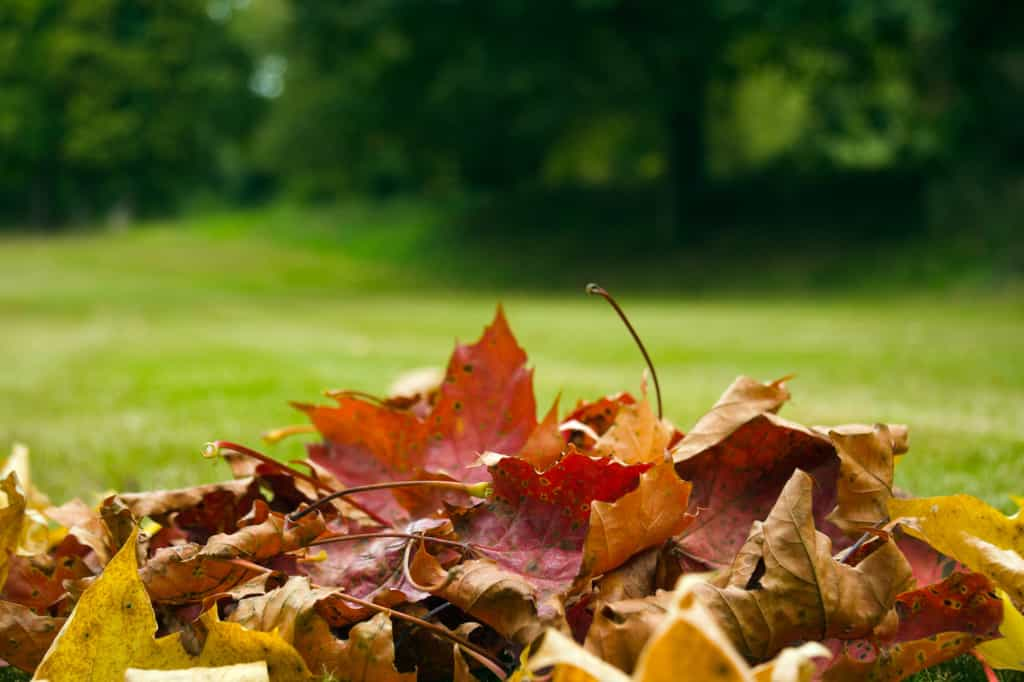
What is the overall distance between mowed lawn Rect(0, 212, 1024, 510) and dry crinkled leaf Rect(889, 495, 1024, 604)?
0.45 meters

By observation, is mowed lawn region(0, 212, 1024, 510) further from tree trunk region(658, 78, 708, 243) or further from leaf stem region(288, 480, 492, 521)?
tree trunk region(658, 78, 708, 243)

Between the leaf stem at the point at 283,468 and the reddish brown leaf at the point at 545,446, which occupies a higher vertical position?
the reddish brown leaf at the point at 545,446

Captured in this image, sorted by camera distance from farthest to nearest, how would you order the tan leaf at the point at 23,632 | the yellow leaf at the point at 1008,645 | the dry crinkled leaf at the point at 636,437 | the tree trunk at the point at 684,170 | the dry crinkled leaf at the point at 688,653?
the tree trunk at the point at 684,170, the dry crinkled leaf at the point at 636,437, the tan leaf at the point at 23,632, the yellow leaf at the point at 1008,645, the dry crinkled leaf at the point at 688,653

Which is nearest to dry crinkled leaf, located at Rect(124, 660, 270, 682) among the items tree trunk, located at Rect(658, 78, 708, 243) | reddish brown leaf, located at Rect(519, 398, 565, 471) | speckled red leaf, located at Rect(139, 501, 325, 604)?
speckled red leaf, located at Rect(139, 501, 325, 604)

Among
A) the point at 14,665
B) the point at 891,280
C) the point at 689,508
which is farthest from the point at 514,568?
the point at 891,280

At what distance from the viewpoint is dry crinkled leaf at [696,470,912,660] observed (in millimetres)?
861

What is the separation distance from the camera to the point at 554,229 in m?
19.7

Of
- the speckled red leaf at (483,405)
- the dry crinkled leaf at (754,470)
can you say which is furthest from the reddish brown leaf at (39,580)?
the dry crinkled leaf at (754,470)

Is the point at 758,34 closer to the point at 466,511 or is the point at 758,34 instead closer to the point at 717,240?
the point at 717,240

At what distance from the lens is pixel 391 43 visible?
17750 mm

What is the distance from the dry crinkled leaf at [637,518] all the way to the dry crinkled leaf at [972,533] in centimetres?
22

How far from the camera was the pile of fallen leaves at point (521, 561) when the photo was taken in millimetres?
868

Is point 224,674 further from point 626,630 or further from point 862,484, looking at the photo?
point 862,484

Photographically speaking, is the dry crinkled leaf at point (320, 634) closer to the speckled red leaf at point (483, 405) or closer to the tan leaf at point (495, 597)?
the tan leaf at point (495, 597)
